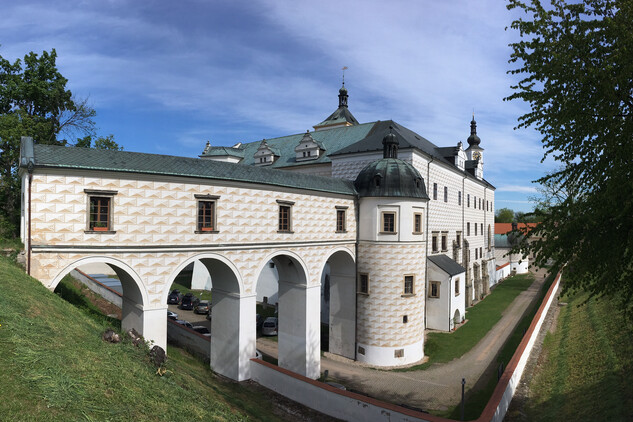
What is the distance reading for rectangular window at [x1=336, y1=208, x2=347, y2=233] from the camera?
70.4 feet

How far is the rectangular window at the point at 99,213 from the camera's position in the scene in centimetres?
1316

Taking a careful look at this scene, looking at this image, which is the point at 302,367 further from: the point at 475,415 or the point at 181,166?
the point at 181,166

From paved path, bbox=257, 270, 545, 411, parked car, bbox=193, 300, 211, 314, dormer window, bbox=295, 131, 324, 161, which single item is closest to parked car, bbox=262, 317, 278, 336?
paved path, bbox=257, 270, 545, 411

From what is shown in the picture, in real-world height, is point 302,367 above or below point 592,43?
below

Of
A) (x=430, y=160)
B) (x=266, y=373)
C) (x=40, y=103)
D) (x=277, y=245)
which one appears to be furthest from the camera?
(x=430, y=160)

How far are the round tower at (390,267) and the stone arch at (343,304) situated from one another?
1.39 feet

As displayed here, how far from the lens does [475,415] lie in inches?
596

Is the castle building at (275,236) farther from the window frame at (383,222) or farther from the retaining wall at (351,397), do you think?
the retaining wall at (351,397)

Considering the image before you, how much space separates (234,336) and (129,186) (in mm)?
7593

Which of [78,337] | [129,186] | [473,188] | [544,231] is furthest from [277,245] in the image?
[473,188]

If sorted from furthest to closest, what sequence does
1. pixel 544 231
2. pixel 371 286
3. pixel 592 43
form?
pixel 371 286 < pixel 544 231 < pixel 592 43

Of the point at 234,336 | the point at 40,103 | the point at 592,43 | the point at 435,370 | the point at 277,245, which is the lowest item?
the point at 435,370

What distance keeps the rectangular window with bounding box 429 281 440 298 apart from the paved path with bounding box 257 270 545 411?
12.8 ft

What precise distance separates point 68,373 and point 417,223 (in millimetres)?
18636
